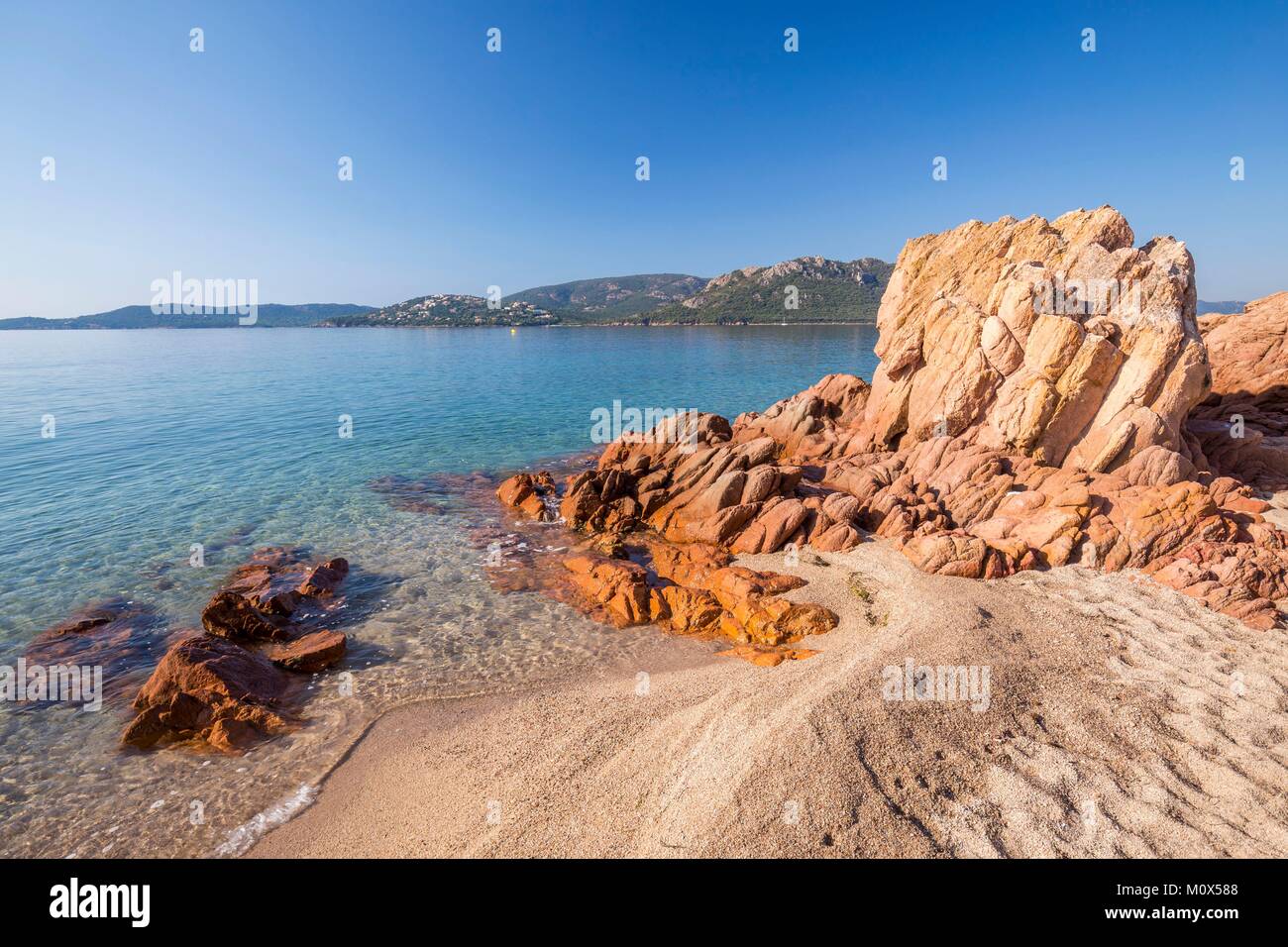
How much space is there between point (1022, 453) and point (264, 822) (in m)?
28.1

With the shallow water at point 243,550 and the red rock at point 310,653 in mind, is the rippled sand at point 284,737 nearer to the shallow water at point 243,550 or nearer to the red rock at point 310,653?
the shallow water at point 243,550

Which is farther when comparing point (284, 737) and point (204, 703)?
point (204, 703)

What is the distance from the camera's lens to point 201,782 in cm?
1081

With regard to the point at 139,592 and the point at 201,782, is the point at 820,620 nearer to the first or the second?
the point at 201,782

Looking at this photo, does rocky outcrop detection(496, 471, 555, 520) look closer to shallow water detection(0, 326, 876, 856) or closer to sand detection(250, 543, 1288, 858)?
shallow water detection(0, 326, 876, 856)

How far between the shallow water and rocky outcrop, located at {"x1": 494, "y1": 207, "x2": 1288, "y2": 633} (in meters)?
6.09

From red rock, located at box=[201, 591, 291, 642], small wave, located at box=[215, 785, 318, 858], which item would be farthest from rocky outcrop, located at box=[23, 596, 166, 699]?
small wave, located at box=[215, 785, 318, 858]

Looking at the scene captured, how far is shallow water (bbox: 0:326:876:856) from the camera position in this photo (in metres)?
10.6

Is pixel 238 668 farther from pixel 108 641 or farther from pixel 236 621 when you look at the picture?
pixel 108 641

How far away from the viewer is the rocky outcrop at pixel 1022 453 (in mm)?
17156

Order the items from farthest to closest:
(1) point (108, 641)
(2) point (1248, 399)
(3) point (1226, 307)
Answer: (3) point (1226, 307), (2) point (1248, 399), (1) point (108, 641)

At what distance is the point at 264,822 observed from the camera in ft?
32.6

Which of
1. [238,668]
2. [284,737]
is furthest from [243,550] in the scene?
[284,737]
